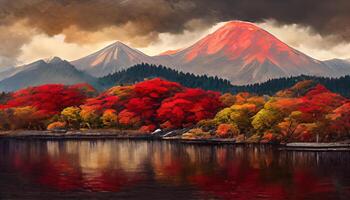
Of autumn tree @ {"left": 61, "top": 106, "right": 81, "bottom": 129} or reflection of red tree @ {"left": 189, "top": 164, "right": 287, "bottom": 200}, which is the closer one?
reflection of red tree @ {"left": 189, "top": 164, "right": 287, "bottom": 200}

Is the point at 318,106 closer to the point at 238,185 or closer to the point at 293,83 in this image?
the point at 238,185

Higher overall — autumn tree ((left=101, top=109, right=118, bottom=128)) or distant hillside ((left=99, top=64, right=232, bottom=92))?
distant hillside ((left=99, top=64, right=232, bottom=92))

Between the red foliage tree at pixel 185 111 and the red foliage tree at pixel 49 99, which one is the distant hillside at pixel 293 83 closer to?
the red foliage tree at pixel 185 111

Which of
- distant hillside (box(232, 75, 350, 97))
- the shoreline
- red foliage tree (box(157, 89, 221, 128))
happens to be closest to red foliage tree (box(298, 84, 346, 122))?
the shoreline

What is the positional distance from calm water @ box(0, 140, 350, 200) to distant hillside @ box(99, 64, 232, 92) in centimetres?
10591

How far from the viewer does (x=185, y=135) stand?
302ft

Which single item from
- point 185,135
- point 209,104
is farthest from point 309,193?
point 209,104

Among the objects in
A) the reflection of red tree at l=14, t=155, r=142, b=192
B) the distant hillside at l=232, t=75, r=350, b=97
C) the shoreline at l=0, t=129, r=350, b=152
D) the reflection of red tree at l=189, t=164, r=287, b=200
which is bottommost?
the reflection of red tree at l=189, t=164, r=287, b=200

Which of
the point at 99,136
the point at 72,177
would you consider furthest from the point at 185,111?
the point at 72,177

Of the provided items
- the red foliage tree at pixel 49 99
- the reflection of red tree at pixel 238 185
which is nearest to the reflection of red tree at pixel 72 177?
the reflection of red tree at pixel 238 185

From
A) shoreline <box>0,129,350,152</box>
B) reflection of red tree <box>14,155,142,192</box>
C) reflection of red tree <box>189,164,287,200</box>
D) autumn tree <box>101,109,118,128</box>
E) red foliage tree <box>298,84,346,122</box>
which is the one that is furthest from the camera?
autumn tree <box>101,109,118,128</box>

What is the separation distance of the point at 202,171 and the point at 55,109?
2965 inches

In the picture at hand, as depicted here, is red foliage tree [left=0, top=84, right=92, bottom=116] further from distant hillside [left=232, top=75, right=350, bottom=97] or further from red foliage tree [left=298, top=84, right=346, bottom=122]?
red foliage tree [left=298, top=84, right=346, bottom=122]

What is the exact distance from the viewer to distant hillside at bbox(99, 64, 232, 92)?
571ft
